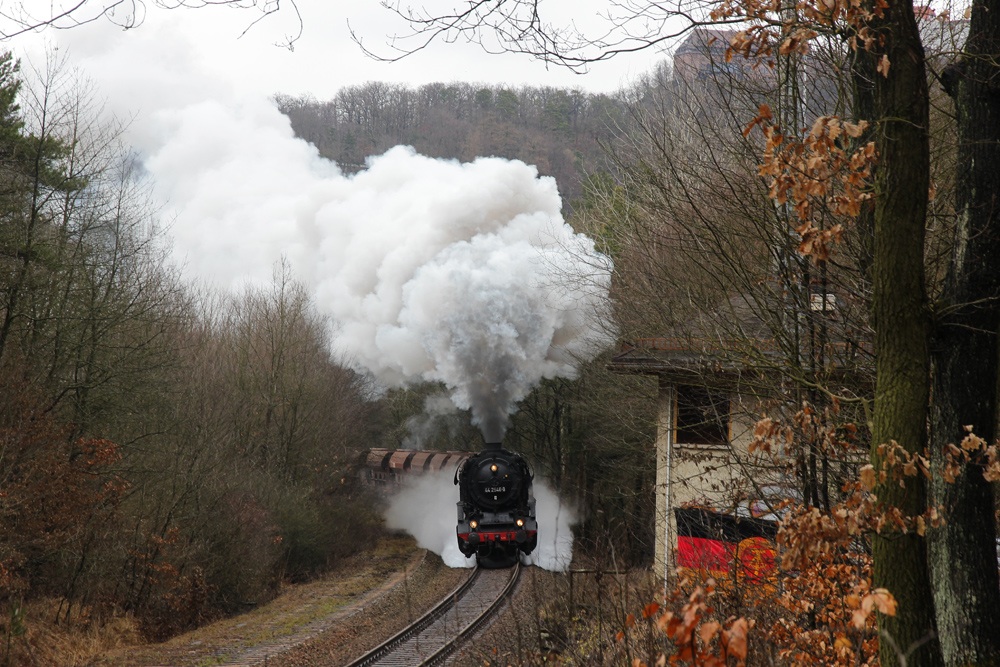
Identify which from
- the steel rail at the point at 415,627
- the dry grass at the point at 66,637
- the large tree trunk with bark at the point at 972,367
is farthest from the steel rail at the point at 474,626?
the large tree trunk with bark at the point at 972,367

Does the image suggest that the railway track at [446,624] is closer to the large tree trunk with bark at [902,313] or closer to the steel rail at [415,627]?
the steel rail at [415,627]

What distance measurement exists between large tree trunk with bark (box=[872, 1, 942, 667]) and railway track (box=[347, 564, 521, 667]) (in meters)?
6.83

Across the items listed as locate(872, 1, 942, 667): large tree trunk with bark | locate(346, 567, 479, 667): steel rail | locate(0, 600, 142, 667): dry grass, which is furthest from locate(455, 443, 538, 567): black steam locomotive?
locate(872, 1, 942, 667): large tree trunk with bark

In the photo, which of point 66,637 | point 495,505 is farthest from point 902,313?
point 495,505

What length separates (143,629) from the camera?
48.5 feet

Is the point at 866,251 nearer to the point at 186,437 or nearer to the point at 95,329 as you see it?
the point at 95,329

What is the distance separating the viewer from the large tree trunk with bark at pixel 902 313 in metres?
3.62

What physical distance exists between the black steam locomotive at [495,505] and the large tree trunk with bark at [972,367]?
14691 mm

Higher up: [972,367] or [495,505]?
[972,367]

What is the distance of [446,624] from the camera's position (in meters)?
14.8

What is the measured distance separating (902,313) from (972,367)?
19.4 inches

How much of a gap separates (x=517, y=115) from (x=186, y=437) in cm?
3853

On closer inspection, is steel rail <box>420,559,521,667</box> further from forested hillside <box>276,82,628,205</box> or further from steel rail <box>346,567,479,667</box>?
forested hillside <box>276,82,628,205</box>

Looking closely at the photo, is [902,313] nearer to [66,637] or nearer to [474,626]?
[474,626]
